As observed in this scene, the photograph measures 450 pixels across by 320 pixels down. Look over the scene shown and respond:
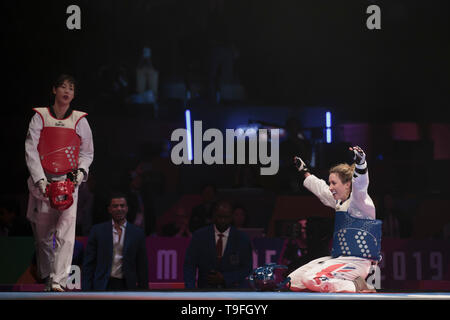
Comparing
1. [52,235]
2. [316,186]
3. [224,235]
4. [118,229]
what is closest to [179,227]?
[224,235]

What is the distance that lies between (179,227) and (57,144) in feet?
4.51

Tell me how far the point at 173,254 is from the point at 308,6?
94.7 inches

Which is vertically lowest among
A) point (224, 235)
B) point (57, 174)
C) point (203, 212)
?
point (224, 235)

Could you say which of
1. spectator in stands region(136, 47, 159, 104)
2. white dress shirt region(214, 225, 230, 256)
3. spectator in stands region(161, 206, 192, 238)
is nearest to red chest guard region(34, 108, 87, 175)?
spectator in stands region(136, 47, 159, 104)

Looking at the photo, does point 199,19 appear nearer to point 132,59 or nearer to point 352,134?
point 132,59

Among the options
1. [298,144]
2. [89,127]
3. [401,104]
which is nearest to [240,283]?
[298,144]

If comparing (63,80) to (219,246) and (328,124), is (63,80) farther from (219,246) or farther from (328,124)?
(328,124)

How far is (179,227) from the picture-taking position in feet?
18.5

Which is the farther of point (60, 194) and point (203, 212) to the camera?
point (203, 212)

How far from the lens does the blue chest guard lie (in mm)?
4676

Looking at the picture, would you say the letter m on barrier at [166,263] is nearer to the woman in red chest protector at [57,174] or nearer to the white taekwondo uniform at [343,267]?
the woman in red chest protector at [57,174]

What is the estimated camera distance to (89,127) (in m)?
5.03

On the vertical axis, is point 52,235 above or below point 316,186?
below

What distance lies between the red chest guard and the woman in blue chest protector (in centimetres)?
186
